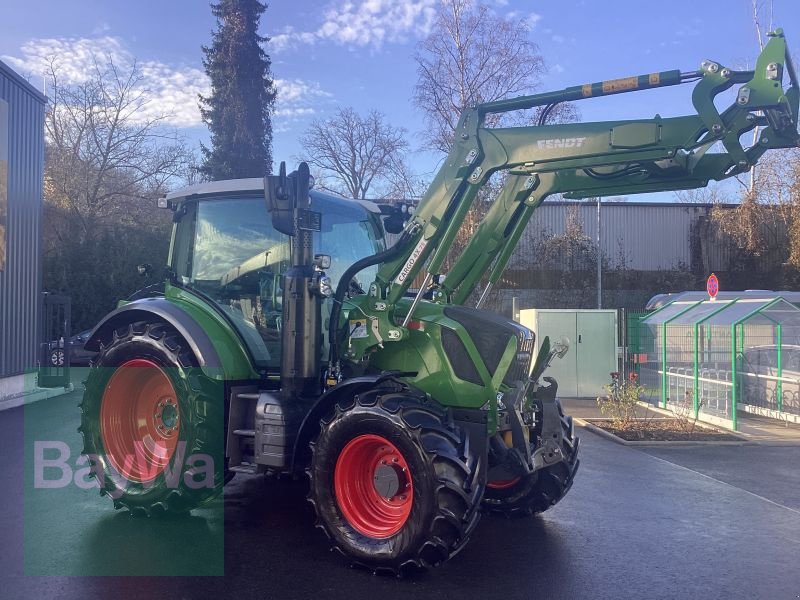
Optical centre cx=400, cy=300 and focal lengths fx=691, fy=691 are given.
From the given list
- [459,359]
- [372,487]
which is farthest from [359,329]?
[372,487]

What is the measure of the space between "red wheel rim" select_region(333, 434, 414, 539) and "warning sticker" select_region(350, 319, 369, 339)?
874 millimetres

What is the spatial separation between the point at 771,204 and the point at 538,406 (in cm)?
2627

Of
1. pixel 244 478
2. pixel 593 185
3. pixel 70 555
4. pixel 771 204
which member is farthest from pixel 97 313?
A: pixel 771 204

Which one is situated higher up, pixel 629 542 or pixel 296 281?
pixel 296 281

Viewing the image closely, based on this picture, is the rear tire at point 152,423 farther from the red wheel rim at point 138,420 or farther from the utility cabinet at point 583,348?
the utility cabinet at point 583,348

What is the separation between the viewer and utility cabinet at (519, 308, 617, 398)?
15.3m

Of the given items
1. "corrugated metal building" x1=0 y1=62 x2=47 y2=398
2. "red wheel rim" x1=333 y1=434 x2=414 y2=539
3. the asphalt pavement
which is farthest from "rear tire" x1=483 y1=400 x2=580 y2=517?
"corrugated metal building" x1=0 y1=62 x2=47 y2=398

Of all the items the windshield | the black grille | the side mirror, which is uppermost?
the side mirror

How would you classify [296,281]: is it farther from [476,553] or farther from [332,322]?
[476,553]

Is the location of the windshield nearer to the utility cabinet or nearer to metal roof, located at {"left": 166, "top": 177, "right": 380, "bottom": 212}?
metal roof, located at {"left": 166, "top": 177, "right": 380, "bottom": 212}

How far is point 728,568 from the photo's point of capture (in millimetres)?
4953

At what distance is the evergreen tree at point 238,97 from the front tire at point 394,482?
98.6ft

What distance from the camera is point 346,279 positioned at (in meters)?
5.50

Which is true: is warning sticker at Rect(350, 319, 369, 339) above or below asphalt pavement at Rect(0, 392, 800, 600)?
above
